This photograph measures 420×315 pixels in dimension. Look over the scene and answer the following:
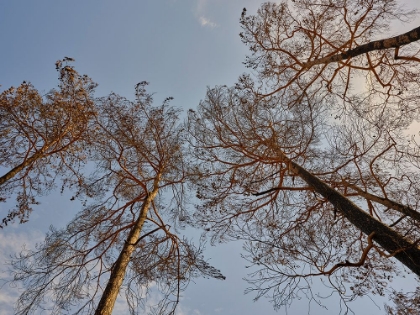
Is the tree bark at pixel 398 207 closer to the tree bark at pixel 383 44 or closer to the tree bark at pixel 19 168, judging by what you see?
the tree bark at pixel 383 44

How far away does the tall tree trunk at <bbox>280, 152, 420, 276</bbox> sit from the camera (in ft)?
11.4

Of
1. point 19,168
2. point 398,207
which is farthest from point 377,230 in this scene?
point 19,168

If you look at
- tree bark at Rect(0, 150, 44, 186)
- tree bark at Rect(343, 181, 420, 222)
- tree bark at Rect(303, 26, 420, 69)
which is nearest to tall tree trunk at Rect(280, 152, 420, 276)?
tree bark at Rect(343, 181, 420, 222)

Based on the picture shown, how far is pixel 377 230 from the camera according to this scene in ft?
13.1

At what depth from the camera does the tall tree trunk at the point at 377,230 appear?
3.47 metres

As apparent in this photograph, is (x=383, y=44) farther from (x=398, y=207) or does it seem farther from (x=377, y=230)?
(x=377, y=230)

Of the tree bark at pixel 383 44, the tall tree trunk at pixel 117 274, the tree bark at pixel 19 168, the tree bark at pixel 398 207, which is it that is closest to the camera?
the tree bark at pixel 398 207

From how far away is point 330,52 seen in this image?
727 centimetres

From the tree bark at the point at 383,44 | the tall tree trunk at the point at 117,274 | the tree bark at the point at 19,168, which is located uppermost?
the tree bark at the point at 383,44

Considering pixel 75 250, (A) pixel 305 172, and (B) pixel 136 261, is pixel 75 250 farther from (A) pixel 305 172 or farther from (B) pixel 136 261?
(A) pixel 305 172

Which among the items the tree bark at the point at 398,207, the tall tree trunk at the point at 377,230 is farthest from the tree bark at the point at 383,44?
the tall tree trunk at the point at 377,230

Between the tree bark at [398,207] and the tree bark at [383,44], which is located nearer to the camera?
the tree bark at [398,207]

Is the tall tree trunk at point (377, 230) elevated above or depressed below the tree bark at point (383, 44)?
below

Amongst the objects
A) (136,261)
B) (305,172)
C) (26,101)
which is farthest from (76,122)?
(305,172)
